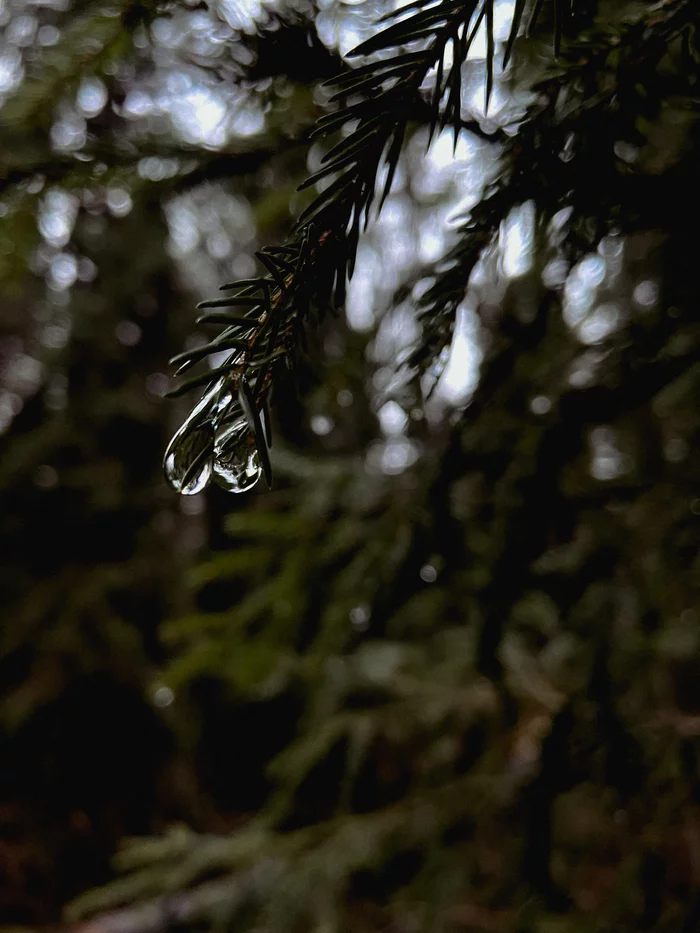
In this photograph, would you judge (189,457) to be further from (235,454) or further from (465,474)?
(465,474)

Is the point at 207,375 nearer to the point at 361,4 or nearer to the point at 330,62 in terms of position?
the point at 330,62

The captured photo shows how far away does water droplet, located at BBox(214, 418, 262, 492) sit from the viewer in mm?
387

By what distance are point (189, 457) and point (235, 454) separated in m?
0.03

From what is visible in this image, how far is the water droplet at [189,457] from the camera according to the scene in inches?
14.5

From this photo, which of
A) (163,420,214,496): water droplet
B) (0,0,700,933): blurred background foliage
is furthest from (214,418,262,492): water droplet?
(0,0,700,933): blurred background foliage

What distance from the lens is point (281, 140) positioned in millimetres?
747

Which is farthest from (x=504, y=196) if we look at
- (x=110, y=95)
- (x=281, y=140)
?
(x=110, y=95)

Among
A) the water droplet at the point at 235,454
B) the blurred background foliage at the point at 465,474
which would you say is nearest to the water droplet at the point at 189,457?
the water droplet at the point at 235,454

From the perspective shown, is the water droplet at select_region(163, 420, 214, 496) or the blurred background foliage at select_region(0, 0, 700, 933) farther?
the blurred background foliage at select_region(0, 0, 700, 933)

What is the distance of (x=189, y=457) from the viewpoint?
385mm

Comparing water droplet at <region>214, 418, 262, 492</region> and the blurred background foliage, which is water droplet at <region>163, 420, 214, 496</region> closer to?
water droplet at <region>214, 418, 262, 492</region>

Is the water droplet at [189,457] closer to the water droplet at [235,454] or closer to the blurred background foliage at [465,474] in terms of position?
the water droplet at [235,454]

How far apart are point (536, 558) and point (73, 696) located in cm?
307

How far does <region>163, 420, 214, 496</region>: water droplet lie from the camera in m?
0.37
